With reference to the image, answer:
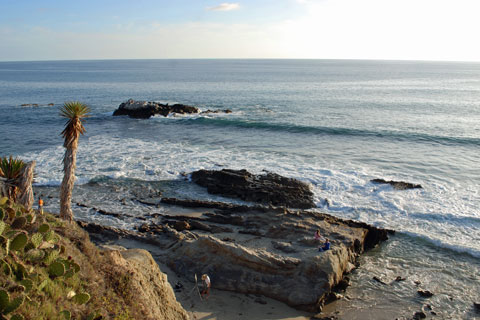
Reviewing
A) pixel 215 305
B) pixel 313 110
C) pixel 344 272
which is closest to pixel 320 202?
pixel 344 272

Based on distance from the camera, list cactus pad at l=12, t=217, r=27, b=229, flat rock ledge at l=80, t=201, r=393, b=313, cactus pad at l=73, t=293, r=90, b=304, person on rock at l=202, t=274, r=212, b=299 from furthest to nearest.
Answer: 1. flat rock ledge at l=80, t=201, r=393, b=313
2. person on rock at l=202, t=274, r=212, b=299
3. cactus pad at l=12, t=217, r=27, b=229
4. cactus pad at l=73, t=293, r=90, b=304

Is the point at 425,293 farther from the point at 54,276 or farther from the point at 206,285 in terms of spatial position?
the point at 54,276

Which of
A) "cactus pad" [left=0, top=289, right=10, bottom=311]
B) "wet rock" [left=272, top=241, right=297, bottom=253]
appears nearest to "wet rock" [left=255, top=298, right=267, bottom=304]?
"wet rock" [left=272, top=241, right=297, bottom=253]

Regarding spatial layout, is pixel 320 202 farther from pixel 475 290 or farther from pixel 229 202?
pixel 475 290

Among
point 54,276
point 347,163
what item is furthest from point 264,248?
point 347,163

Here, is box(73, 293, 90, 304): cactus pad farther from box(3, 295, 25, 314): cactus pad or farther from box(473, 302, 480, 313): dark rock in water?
box(473, 302, 480, 313): dark rock in water

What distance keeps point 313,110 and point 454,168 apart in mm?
30275

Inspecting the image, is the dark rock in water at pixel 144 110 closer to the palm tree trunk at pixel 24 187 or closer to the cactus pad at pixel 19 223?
the palm tree trunk at pixel 24 187

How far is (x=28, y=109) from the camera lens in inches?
2276

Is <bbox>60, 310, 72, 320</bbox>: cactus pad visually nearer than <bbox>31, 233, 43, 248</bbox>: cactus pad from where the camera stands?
Yes

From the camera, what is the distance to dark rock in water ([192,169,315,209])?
22000 mm

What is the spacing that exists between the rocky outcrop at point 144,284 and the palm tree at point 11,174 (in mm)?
3994

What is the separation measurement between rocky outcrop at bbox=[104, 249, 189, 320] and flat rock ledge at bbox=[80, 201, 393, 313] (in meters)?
3.39

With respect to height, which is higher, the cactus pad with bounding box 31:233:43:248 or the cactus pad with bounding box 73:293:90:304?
the cactus pad with bounding box 31:233:43:248
